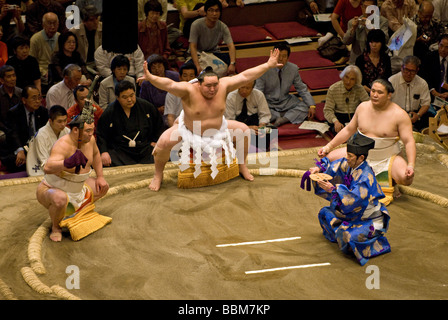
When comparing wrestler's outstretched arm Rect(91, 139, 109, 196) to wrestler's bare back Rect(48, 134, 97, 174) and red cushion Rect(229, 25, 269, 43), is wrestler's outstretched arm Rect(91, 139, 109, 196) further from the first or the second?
red cushion Rect(229, 25, 269, 43)

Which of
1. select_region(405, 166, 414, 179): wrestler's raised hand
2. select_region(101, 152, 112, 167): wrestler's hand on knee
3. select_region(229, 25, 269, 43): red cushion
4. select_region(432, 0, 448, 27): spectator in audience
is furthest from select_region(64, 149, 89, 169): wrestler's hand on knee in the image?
select_region(432, 0, 448, 27): spectator in audience

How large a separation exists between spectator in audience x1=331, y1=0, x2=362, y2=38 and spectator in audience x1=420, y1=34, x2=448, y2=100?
81 centimetres

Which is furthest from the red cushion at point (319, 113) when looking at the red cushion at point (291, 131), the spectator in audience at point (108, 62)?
the spectator in audience at point (108, 62)

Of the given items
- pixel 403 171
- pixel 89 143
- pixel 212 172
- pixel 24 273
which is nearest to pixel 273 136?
pixel 212 172

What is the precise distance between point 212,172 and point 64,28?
210 cm

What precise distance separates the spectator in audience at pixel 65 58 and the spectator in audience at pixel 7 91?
1.67ft

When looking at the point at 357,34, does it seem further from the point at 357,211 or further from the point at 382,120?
the point at 357,211

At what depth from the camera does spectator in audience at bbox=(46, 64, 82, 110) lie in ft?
16.9

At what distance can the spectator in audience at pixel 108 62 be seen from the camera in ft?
18.3

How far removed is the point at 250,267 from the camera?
369cm

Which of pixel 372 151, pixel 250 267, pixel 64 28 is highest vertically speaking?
pixel 64 28

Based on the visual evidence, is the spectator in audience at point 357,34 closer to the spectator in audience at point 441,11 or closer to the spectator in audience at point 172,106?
the spectator in audience at point 441,11

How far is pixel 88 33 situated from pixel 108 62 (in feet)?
1.21

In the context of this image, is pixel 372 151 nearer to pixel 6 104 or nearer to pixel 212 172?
pixel 212 172
